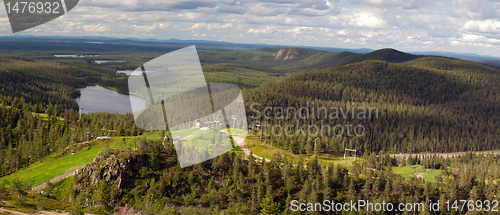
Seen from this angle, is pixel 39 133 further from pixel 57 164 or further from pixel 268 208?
pixel 268 208

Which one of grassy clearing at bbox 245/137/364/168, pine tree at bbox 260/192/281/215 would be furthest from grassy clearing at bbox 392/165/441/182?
pine tree at bbox 260/192/281/215

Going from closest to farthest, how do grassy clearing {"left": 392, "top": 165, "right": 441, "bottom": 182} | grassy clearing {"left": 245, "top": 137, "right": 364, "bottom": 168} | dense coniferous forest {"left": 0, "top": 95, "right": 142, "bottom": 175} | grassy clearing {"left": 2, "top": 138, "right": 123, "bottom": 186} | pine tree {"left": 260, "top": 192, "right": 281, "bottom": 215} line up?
pine tree {"left": 260, "top": 192, "right": 281, "bottom": 215} < grassy clearing {"left": 2, "top": 138, "right": 123, "bottom": 186} < grassy clearing {"left": 245, "top": 137, "right": 364, "bottom": 168} < dense coniferous forest {"left": 0, "top": 95, "right": 142, "bottom": 175} < grassy clearing {"left": 392, "top": 165, "right": 441, "bottom": 182}

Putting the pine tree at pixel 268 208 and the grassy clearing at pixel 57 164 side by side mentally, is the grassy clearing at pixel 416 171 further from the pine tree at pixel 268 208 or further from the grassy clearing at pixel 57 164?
the grassy clearing at pixel 57 164

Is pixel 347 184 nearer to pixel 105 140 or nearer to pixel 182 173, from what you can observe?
pixel 182 173

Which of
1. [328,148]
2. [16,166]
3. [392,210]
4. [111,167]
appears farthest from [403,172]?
[16,166]

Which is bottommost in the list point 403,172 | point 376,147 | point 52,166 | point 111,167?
point 376,147

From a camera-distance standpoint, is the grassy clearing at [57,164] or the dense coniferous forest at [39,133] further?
the dense coniferous forest at [39,133]

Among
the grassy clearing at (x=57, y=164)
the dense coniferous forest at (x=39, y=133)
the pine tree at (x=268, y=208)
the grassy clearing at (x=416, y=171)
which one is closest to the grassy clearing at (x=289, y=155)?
the grassy clearing at (x=416, y=171)

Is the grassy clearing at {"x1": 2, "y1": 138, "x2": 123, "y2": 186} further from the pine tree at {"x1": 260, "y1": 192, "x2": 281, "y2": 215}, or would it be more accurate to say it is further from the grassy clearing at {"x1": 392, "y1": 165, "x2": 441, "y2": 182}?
the grassy clearing at {"x1": 392, "y1": 165, "x2": 441, "y2": 182}
